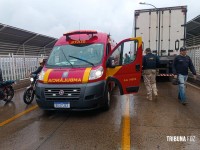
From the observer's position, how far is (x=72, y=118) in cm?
618

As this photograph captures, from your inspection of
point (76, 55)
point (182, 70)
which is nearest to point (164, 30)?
point (182, 70)

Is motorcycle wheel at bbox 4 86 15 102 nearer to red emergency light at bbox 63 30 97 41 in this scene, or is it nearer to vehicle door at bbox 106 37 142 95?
red emergency light at bbox 63 30 97 41

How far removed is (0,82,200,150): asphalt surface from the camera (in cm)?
440

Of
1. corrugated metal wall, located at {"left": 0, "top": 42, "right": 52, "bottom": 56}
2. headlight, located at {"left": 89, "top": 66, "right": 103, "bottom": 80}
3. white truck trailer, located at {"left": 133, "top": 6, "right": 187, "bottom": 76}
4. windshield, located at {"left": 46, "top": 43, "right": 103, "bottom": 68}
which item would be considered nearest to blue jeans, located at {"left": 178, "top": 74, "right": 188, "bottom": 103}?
windshield, located at {"left": 46, "top": 43, "right": 103, "bottom": 68}

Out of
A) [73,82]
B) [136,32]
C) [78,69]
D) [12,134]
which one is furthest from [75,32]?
[136,32]

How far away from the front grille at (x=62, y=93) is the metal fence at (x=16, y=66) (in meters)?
6.77

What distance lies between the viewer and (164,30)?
41.6ft

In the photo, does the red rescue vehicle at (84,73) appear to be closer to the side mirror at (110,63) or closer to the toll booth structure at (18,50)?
the side mirror at (110,63)

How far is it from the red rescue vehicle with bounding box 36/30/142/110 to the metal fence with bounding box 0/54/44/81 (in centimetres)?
556

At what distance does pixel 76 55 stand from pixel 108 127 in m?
2.57

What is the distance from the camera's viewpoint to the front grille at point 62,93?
591 cm

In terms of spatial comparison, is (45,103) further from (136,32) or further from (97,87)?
(136,32)

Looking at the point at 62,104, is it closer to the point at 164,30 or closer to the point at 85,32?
the point at 85,32

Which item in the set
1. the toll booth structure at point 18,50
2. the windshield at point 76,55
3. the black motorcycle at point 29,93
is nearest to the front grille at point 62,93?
the windshield at point 76,55
